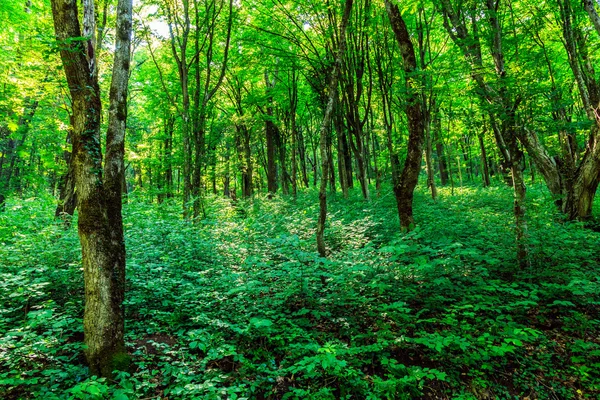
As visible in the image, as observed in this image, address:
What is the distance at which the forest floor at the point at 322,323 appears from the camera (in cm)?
356

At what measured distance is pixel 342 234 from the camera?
8500 mm

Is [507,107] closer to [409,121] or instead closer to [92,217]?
[409,121]

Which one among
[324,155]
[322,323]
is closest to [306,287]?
[322,323]

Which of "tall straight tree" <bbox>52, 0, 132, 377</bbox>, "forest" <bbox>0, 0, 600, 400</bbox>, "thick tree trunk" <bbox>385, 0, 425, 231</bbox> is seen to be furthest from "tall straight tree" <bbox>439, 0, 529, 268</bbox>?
"tall straight tree" <bbox>52, 0, 132, 377</bbox>

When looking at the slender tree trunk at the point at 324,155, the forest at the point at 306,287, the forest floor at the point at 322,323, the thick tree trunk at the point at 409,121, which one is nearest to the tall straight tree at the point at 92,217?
the forest at the point at 306,287

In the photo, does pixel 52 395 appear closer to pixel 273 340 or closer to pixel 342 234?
pixel 273 340

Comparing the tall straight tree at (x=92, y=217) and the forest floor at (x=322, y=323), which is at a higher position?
the tall straight tree at (x=92, y=217)

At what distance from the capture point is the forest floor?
3.56 metres

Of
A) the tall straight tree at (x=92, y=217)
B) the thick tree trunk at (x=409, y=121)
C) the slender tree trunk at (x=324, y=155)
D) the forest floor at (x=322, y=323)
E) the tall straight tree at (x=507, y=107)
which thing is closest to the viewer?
the forest floor at (x=322, y=323)

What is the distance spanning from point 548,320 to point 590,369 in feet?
3.89

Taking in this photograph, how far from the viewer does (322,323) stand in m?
5.16

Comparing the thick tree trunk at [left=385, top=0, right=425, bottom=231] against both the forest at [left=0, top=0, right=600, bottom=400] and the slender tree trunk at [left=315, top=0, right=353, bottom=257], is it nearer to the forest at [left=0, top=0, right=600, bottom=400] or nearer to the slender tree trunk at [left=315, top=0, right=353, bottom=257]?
the forest at [left=0, top=0, right=600, bottom=400]

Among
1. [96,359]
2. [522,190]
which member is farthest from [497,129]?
[96,359]

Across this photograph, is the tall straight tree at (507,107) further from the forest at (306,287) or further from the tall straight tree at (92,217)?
the tall straight tree at (92,217)
